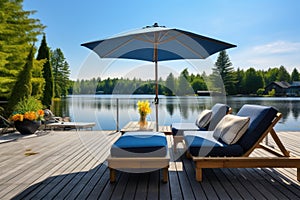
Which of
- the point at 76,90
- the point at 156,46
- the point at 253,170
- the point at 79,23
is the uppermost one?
the point at 79,23

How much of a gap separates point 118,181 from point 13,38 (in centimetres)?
880

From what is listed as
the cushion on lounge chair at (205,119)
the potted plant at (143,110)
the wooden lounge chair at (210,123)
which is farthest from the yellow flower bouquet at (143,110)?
the cushion on lounge chair at (205,119)

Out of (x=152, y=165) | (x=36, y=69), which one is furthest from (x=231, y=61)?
(x=152, y=165)

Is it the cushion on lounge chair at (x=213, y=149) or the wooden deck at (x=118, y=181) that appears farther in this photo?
the cushion on lounge chair at (x=213, y=149)

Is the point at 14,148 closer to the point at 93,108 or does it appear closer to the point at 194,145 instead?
the point at 194,145

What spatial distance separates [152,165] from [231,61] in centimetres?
3212

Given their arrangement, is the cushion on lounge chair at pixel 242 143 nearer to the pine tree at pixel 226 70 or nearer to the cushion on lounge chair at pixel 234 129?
the cushion on lounge chair at pixel 234 129

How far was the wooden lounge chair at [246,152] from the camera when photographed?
94.3 inches

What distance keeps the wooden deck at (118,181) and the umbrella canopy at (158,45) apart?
5.72 feet

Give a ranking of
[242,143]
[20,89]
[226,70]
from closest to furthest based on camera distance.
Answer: [242,143], [20,89], [226,70]

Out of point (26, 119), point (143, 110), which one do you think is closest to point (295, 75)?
point (143, 110)

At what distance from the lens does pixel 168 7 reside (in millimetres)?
6180

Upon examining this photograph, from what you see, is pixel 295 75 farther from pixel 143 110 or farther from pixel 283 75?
pixel 143 110

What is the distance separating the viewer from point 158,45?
170 inches
